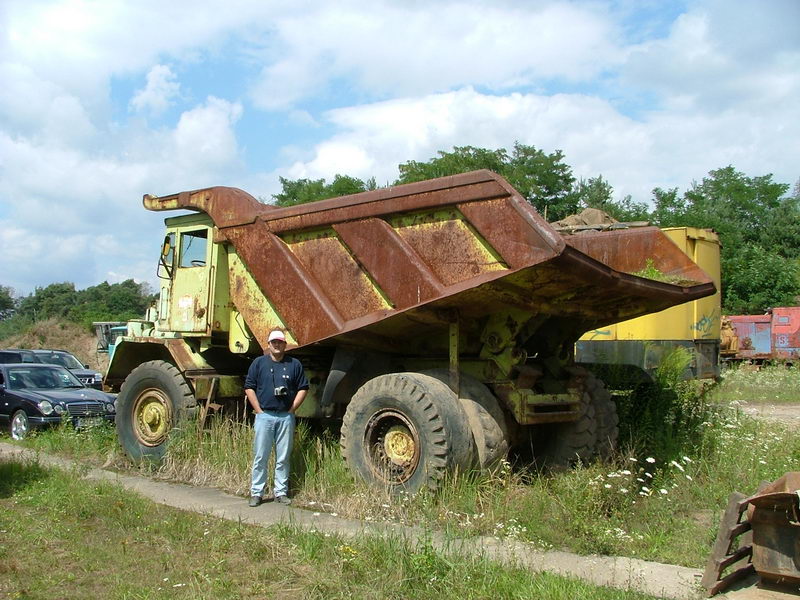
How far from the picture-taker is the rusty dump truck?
698 centimetres

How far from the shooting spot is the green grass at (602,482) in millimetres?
6141

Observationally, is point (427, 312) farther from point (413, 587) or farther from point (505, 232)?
point (413, 587)

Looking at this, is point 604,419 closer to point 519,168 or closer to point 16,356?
point 16,356

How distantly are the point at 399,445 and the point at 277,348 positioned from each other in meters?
1.52

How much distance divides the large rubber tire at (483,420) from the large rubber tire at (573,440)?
98 centimetres

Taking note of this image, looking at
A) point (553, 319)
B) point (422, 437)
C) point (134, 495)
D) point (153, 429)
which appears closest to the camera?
point (422, 437)

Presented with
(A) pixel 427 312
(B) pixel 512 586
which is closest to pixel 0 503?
(A) pixel 427 312

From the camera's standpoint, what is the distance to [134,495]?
25.0ft

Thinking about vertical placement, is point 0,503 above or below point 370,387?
below

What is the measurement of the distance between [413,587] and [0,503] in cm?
471

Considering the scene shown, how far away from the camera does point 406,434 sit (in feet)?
24.4

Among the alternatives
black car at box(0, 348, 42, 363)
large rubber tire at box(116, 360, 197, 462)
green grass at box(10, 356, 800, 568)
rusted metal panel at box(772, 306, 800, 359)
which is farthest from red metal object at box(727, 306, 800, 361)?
large rubber tire at box(116, 360, 197, 462)

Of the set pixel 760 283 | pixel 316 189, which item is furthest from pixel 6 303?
pixel 760 283

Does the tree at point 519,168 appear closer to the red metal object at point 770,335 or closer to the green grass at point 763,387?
the red metal object at point 770,335
